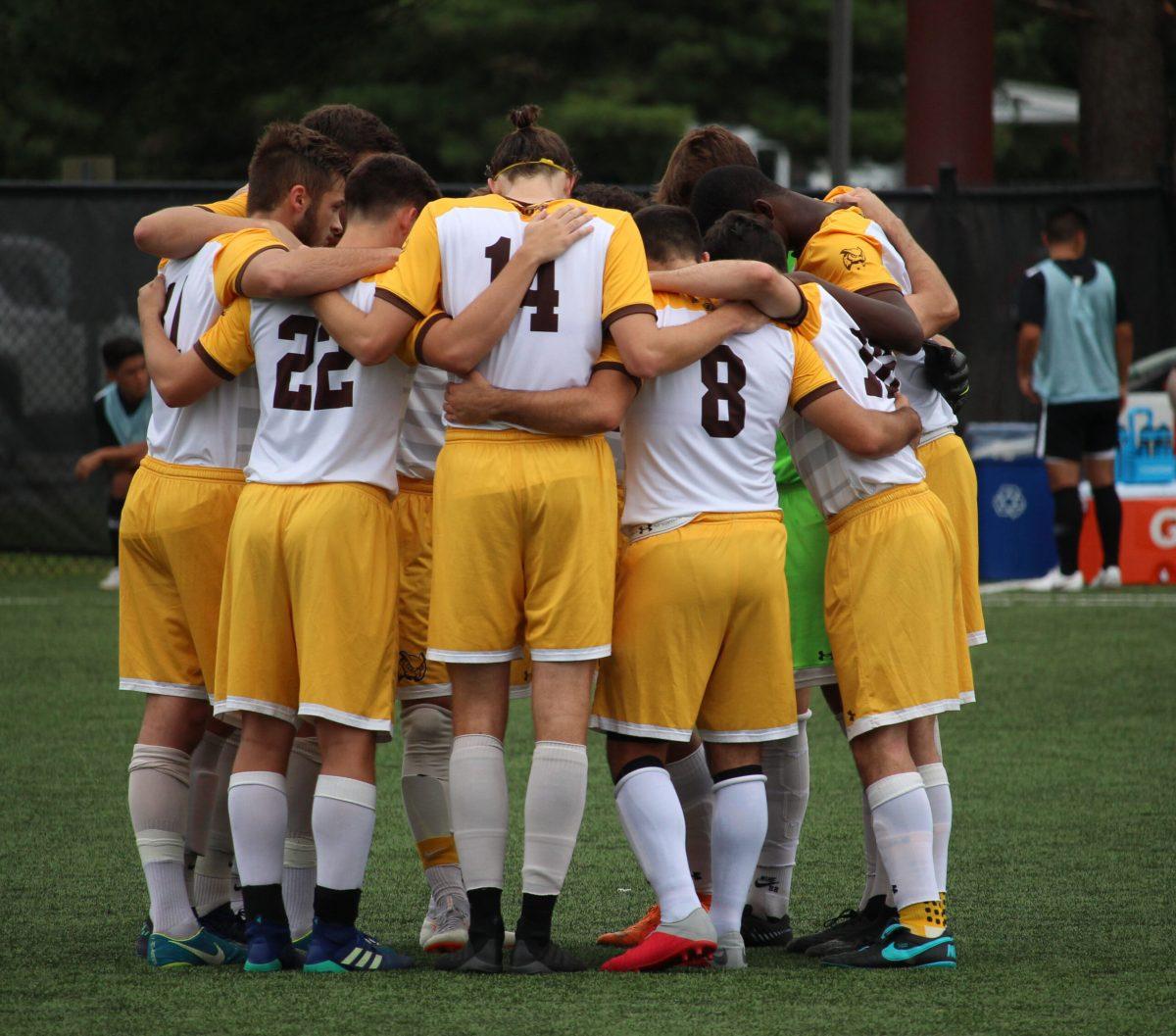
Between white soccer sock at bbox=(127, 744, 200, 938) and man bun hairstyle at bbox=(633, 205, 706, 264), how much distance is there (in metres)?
1.68

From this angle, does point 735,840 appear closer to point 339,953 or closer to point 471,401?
point 339,953

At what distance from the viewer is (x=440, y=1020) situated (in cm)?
376

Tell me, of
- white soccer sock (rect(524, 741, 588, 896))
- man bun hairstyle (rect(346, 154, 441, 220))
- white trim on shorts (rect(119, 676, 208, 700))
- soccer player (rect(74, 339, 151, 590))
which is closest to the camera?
white soccer sock (rect(524, 741, 588, 896))

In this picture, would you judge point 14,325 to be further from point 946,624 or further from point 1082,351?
point 946,624

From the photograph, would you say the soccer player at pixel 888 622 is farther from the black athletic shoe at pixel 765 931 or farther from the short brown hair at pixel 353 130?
the short brown hair at pixel 353 130

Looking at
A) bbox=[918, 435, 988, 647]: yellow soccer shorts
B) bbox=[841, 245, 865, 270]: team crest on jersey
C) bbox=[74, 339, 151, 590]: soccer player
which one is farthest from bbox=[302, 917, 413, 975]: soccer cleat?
bbox=[74, 339, 151, 590]: soccer player

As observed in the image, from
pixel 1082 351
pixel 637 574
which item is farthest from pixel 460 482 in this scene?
pixel 1082 351

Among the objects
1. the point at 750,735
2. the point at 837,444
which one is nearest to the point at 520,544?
the point at 750,735

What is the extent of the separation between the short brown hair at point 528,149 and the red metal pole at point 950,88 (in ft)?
31.7

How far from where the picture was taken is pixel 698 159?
191 inches

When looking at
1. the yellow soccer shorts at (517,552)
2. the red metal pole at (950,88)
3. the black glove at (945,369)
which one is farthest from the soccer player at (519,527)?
the red metal pole at (950,88)

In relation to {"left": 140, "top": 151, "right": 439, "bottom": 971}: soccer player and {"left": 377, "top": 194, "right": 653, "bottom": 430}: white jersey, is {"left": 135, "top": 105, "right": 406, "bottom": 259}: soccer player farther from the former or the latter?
{"left": 377, "top": 194, "right": 653, "bottom": 430}: white jersey

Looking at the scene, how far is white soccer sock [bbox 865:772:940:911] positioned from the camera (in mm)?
4262

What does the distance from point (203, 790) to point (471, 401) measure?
1333 millimetres
